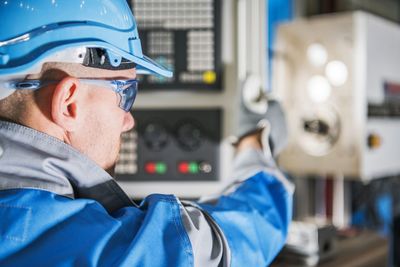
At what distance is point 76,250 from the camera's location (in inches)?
30.7

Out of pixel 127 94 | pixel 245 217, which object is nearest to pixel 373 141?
pixel 245 217

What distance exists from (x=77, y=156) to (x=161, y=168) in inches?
32.6

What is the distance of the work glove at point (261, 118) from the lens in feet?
4.68

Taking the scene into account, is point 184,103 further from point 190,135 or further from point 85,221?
point 85,221

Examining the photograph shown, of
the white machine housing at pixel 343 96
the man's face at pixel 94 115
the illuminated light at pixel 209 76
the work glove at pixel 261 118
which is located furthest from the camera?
the white machine housing at pixel 343 96

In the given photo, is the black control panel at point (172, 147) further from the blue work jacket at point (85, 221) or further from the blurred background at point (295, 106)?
the blue work jacket at point (85, 221)

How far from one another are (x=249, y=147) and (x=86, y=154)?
1.79ft

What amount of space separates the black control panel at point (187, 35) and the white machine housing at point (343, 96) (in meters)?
0.60

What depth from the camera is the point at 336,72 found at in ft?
6.77

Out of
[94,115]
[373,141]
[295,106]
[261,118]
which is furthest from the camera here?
[295,106]

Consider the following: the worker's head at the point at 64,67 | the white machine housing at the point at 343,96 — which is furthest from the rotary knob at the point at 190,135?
the worker's head at the point at 64,67

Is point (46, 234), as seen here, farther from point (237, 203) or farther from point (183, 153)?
point (183, 153)

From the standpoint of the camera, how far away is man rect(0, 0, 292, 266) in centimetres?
79

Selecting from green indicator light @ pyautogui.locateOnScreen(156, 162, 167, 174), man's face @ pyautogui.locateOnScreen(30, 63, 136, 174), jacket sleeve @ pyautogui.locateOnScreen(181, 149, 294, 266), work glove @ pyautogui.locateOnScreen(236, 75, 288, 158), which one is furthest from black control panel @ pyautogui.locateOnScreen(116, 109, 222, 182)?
man's face @ pyautogui.locateOnScreen(30, 63, 136, 174)
